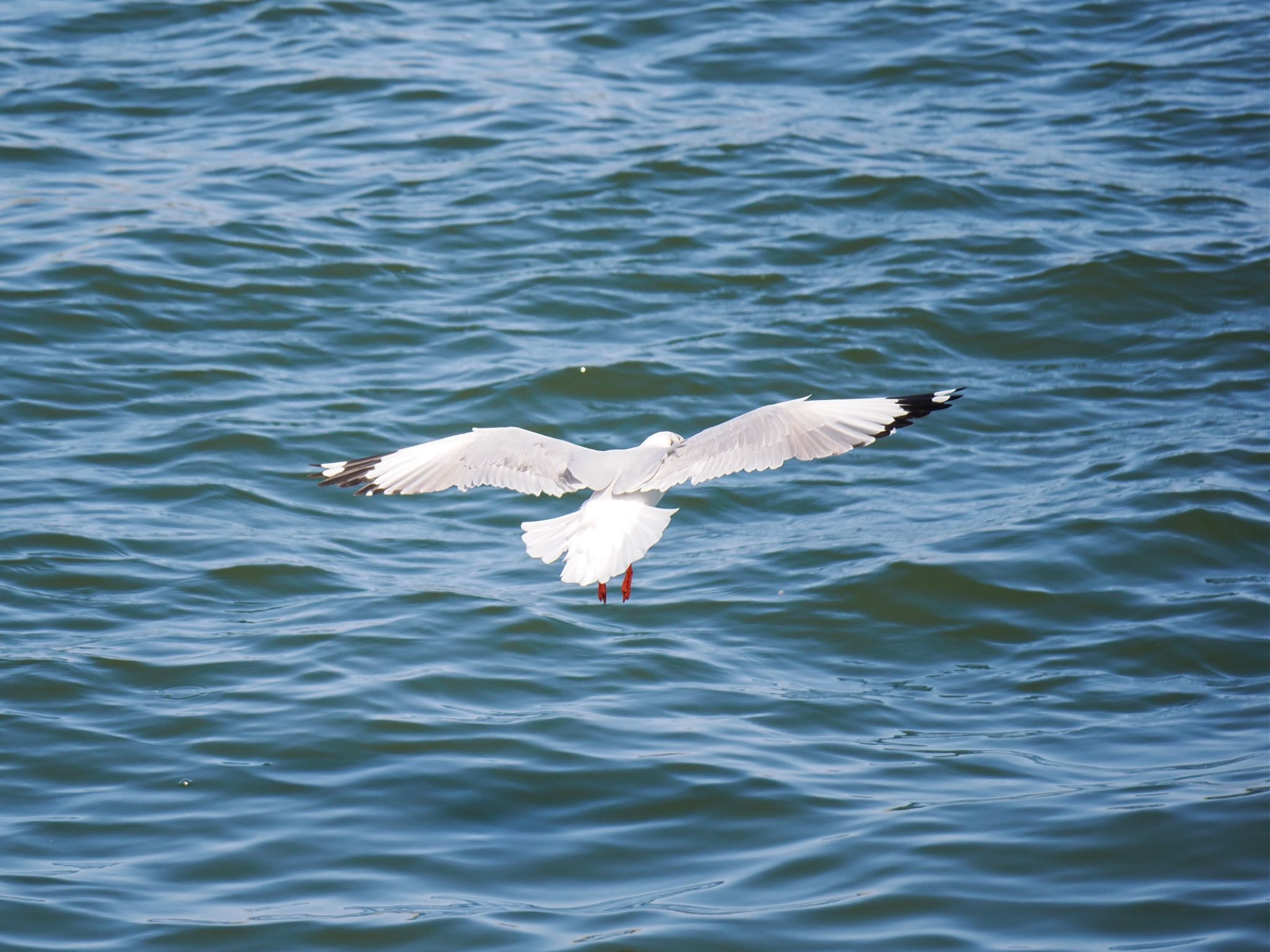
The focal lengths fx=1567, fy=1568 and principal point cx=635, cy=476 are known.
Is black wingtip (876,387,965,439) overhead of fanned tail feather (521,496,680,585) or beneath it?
overhead

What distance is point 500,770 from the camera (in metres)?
5.60

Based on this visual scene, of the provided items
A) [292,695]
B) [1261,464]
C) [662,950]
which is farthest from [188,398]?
[1261,464]

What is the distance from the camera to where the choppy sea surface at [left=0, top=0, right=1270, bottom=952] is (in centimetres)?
507

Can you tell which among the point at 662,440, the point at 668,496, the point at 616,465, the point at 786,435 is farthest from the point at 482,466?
the point at 668,496

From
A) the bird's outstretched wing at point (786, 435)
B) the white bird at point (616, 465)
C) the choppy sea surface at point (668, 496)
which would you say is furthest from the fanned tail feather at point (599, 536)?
the choppy sea surface at point (668, 496)

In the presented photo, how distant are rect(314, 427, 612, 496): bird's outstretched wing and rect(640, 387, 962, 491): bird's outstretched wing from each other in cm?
30

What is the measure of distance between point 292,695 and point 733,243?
5.10 meters

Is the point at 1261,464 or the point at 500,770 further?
the point at 1261,464

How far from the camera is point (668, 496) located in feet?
25.4

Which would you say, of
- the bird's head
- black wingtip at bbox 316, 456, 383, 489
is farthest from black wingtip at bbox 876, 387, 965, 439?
black wingtip at bbox 316, 456, 383, 489

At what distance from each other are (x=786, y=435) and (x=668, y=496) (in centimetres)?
240

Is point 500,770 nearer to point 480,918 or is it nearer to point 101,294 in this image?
point 480,918

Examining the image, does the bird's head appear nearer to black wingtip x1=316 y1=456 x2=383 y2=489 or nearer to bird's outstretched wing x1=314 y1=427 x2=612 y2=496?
bird's outstretched wing x1=314 y1=427 x2=612 y2=496

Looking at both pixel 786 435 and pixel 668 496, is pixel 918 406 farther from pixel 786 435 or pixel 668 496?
pixel 668 496
